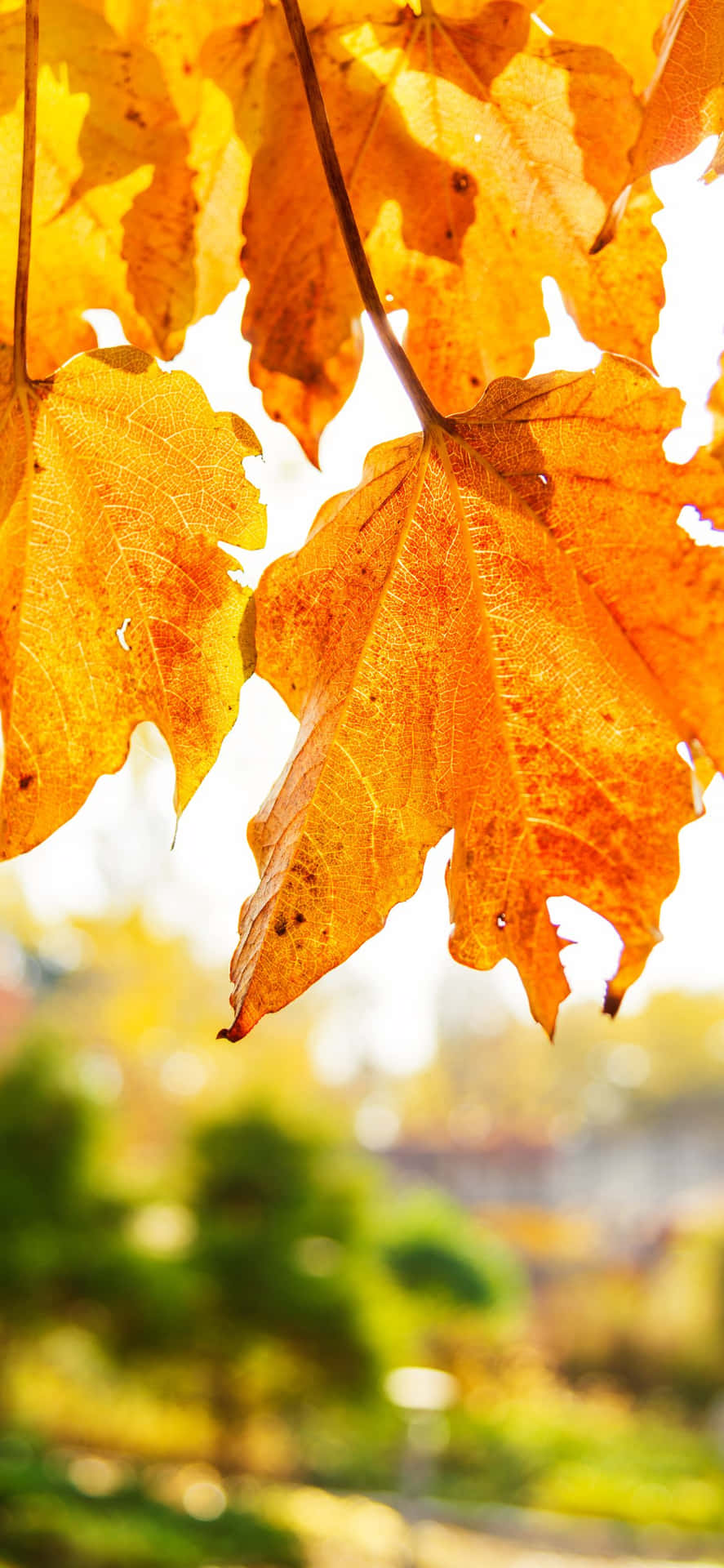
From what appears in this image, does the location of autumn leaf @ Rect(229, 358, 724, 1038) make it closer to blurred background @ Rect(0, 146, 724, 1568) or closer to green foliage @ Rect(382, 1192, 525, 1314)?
blurred background @ Rect(0, 146, 724, 1568)

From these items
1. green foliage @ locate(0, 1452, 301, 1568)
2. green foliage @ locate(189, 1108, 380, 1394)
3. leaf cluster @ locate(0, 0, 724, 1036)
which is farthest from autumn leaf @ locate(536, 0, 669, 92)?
green foliage @ locate(189, 1108, 380, 1394)

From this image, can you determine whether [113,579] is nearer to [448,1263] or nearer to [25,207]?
[25,207]

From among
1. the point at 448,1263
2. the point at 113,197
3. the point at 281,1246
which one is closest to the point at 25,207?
the point at 113,197

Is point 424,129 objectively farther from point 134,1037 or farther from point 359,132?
point 134,1037

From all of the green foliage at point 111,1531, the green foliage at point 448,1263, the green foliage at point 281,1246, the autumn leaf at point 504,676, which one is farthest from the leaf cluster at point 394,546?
the green foliage at point 448,1263

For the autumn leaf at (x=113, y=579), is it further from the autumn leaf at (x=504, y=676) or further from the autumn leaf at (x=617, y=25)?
the autumn leaf at (x=617, y=25)

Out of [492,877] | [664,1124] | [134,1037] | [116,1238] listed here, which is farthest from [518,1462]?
[492,877]
